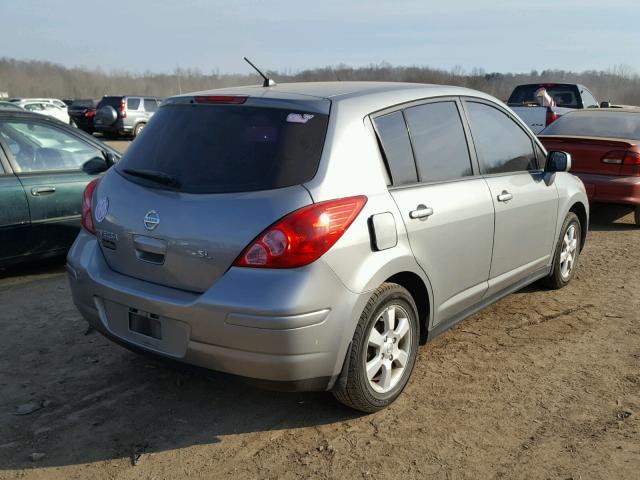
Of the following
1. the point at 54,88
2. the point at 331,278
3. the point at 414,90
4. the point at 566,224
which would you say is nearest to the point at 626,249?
the point at 566,224

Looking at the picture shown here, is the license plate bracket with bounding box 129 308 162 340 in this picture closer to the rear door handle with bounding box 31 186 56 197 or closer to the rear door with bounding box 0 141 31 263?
the rear door with bounding box 0 141 31 263

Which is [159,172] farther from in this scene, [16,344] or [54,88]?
[54,88]

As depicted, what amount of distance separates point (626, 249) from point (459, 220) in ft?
13.7

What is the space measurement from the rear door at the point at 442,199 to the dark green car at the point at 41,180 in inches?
138

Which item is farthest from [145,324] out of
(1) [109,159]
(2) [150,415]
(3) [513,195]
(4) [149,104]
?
(4) [149,104]

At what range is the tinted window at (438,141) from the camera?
359cm

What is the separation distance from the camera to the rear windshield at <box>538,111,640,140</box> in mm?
8336

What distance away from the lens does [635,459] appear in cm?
296

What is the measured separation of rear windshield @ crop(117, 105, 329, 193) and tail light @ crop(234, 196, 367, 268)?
0.65ft

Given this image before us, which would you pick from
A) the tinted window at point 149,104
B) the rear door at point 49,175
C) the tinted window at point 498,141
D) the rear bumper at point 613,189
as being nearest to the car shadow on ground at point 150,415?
the tinted window at point 498,141

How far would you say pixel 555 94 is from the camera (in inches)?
577

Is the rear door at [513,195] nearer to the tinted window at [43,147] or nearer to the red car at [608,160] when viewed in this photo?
the red car at [608,160]

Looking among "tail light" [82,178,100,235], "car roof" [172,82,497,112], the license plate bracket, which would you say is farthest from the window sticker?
"tail light" [82,178,100,235]

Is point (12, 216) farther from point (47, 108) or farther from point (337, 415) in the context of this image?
point (47, 108)
